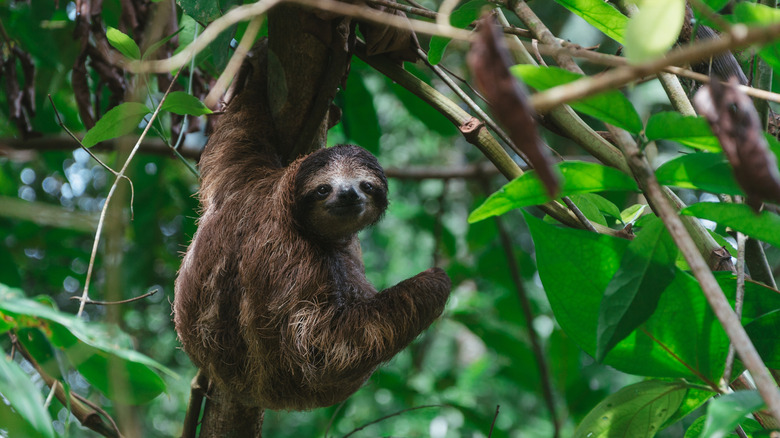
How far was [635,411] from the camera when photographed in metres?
1.99

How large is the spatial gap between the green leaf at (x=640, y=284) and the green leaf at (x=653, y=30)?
69 cm

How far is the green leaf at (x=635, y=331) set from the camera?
5.92ft

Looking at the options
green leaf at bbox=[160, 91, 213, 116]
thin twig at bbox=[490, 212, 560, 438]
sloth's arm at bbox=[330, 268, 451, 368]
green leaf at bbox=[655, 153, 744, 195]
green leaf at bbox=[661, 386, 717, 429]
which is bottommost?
thin twig at bbox=[490, 212, 560, 438]

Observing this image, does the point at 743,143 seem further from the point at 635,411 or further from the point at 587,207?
the point at 587,207

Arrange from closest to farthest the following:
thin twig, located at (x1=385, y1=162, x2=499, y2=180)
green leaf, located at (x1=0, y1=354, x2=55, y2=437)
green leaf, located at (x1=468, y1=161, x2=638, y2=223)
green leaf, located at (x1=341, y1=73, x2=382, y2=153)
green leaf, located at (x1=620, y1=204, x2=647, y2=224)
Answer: green leaf, located at (x1=0, y1=354, x2=55, y2=437)
green leaf, located at (x1=468, y1=161, x2=638, y2=223)
green leaf, located at (x1=620, y1=204, x2=647, y2=224)
green leaf, located at (x1=341, y1=73, x2=382, y2=153)
thin twig, located at (x1=385, y1=162, x2=499, y2=180)

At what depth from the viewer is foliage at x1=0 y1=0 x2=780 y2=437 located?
160cm

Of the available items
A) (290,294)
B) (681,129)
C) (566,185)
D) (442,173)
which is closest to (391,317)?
(290,294)

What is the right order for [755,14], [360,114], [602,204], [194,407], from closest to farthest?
1. [755,14]
2. [602,204]
3. [194,407]
4. [360,114]

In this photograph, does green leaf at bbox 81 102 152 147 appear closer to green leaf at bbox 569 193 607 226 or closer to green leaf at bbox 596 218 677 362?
green leaf at bbox 569 193 607 226

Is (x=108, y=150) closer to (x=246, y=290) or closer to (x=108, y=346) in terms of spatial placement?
(x=246, y=290)

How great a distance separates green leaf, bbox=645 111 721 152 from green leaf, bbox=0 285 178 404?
146 centimetres

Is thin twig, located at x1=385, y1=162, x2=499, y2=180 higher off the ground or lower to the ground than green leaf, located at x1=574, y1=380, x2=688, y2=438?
lower

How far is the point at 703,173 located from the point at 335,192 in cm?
209

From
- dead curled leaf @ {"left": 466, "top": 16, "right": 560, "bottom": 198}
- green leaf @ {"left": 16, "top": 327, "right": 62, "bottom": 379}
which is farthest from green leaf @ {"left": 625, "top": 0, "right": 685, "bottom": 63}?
green leaf @ {"left": 16, "top": 327, "right": 62, "bottom": 379}
